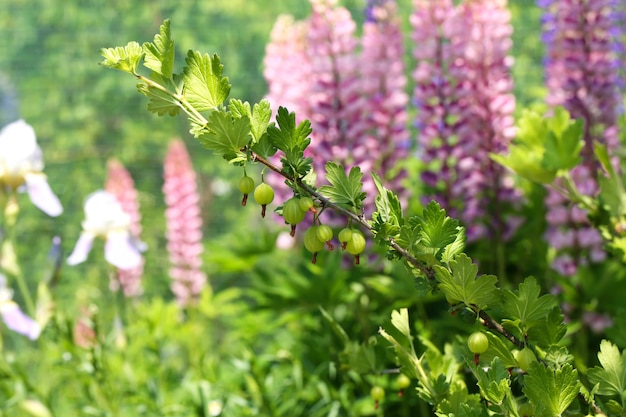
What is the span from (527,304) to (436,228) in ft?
0.27

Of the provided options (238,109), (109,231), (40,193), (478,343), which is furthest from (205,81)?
(109,231)

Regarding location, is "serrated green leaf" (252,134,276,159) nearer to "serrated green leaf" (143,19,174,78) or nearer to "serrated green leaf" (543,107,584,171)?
"serrated green leaf" (143,19,174,78)

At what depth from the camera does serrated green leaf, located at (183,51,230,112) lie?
0.50m

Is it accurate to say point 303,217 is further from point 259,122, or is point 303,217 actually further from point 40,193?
point 40,193

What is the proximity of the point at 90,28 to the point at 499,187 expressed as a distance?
2897 millimetres

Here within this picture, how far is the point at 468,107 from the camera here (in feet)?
4.23

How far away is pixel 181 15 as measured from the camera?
3596mm

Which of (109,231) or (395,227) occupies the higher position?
(395,227)

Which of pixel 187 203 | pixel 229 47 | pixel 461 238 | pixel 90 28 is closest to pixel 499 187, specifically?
pixel 461 238

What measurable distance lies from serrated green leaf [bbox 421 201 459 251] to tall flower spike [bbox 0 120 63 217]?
2.19 feet

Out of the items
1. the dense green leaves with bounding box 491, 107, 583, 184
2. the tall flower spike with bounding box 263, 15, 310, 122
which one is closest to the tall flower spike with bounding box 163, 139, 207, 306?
the tall flower spike with bounding box 263, 15, 310, 122

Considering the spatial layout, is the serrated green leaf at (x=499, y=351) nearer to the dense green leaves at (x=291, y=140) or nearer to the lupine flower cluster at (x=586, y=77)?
the dense green leaves at (x=291, y=140)

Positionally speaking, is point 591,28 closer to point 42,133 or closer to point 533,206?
point 533,206

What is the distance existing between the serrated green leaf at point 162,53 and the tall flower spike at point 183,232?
1.86 m
